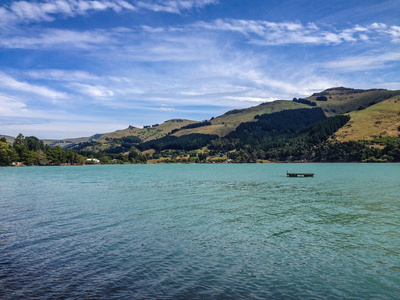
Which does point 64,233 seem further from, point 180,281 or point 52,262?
point 180,281

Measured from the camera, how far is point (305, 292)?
681 inches

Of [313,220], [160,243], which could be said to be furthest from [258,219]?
[160,243]

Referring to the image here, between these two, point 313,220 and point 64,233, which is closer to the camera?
point 64,233

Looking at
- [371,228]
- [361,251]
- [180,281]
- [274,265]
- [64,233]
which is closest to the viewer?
[180,281]

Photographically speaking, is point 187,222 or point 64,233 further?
point 187,222

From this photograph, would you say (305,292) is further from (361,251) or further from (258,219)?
(258,219)

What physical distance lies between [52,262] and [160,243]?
898 cm

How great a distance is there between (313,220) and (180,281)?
24317 mm

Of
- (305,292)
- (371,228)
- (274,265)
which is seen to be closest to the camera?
(305,292)

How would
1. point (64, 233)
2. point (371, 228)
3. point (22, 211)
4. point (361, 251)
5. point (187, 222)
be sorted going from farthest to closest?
point (22, 211)
point (187, 222)
point (371, 228)
point (64, 233)
point (361, 251)

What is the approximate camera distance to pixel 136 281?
1872 centimetres

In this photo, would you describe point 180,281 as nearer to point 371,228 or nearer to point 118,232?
point 118,232

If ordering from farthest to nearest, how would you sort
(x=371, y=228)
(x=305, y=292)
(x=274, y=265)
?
(x=371, y=228) → (x=274, y=265) → (x=305, y=292)

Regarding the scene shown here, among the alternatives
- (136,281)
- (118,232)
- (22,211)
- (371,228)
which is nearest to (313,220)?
(371,228)
